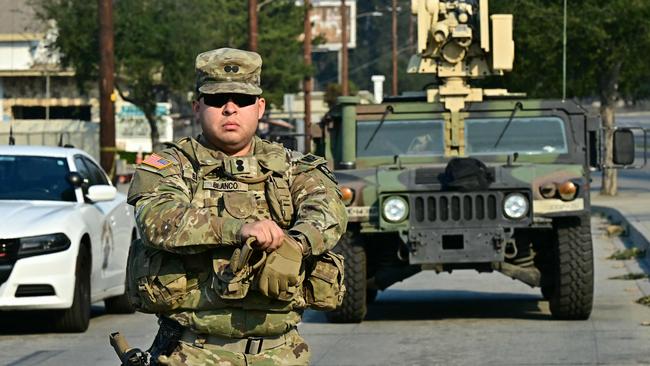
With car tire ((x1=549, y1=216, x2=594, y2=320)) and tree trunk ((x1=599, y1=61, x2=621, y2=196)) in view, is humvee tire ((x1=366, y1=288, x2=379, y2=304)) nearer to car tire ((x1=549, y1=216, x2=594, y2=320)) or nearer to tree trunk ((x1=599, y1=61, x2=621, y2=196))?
car tire ((x1=549, y1=216, x2=594, y2=320))

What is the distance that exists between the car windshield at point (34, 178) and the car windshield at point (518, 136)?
134 inches

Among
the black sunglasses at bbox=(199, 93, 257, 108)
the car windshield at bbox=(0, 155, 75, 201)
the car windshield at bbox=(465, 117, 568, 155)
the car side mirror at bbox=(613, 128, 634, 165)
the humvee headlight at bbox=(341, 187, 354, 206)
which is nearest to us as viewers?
the black sunglasses at bbox=(199, 93, 257, 108)

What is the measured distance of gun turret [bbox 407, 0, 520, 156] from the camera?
1489 centimetres

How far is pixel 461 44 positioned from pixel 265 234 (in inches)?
419

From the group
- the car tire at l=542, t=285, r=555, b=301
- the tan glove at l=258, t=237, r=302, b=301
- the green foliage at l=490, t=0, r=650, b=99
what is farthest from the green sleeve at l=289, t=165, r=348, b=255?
the green foliage at l=490, t=0, r=650, b=99

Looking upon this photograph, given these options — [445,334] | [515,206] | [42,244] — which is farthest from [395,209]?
[42,244]

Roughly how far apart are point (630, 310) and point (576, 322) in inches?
41.8

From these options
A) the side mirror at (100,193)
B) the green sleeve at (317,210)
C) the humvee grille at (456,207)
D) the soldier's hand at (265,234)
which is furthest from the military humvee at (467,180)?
the soldier's hand at (265,234)

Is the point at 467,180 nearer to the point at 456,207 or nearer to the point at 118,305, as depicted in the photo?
the point at 456,207

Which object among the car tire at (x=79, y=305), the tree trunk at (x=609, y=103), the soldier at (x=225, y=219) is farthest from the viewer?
the tree trunk at (x=609, y=103)

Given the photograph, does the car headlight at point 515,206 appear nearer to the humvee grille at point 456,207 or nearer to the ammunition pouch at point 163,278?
the humvee grille at point 456,207

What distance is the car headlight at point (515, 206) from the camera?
12492 millimetres

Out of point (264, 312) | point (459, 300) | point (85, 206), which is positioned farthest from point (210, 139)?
point (459, 300)

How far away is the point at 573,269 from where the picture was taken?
12.5m
